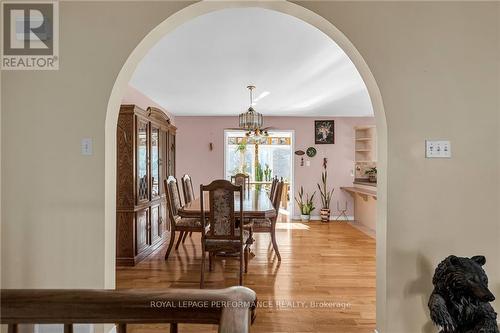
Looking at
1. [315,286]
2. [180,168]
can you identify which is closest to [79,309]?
[315,286]

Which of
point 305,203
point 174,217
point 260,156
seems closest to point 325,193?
point 305,203

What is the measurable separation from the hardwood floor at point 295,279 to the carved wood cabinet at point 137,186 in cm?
24

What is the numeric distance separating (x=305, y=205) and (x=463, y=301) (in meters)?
4.95

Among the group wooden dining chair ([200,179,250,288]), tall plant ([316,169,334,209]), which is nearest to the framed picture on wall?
tall plant ([316,169,334,209])

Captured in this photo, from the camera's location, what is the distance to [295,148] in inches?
259

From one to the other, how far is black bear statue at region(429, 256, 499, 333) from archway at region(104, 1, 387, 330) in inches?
13.7

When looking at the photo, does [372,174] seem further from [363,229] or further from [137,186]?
[137,186]

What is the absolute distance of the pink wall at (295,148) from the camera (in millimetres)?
6551

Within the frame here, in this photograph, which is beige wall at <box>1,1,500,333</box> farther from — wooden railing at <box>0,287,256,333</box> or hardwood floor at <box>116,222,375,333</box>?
wooden railing at <box>0,287,256,333</box>

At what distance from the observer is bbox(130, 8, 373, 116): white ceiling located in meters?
2.43

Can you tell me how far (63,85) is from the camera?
1.77 m

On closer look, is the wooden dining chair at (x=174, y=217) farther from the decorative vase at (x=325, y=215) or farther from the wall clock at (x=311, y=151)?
the wall clock at (x=311, y=151)

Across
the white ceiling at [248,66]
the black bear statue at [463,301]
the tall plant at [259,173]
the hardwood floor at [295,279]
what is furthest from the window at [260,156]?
the black bear statue at [463,301]

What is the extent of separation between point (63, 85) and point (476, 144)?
2599 mm
